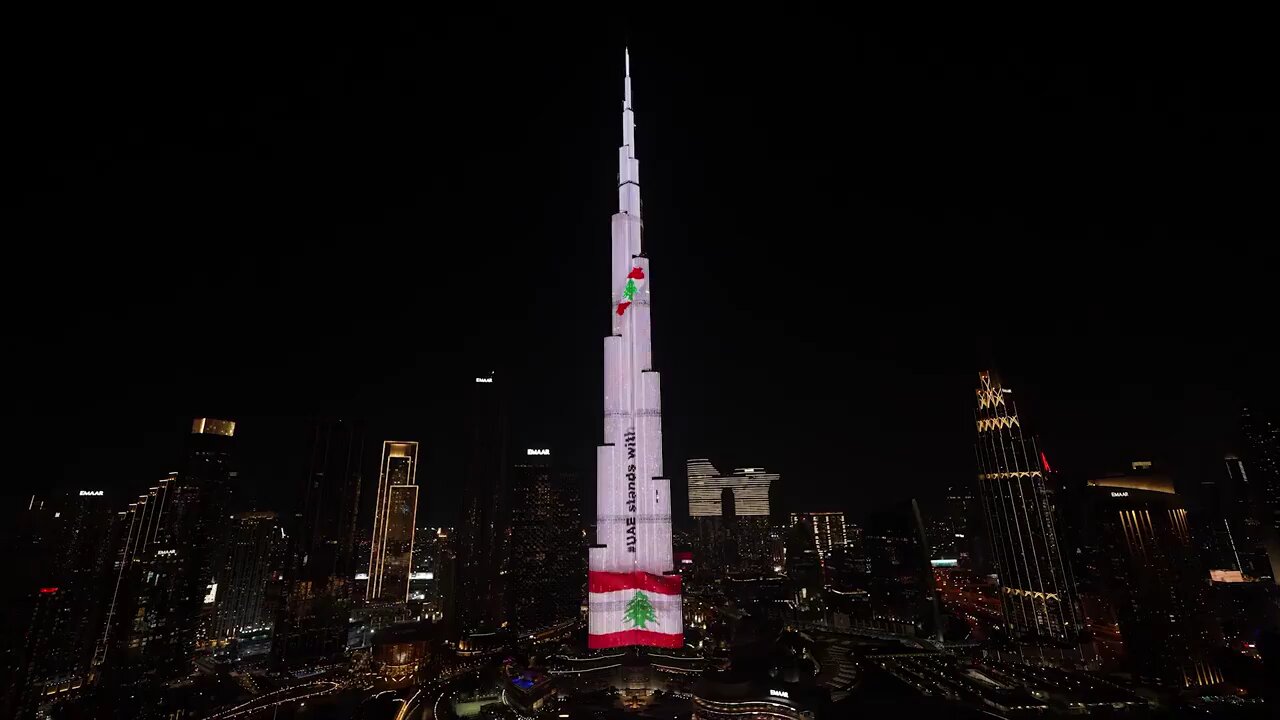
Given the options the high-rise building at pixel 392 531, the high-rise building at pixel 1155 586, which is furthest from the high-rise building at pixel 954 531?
the high-rise building at pixel 392 531

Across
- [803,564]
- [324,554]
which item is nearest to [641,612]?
[324,554]

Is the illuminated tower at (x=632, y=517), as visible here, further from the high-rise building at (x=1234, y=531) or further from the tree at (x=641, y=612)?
the high-rise building at (x=1234, y=531)

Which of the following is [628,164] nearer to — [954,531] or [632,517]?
[632,517]

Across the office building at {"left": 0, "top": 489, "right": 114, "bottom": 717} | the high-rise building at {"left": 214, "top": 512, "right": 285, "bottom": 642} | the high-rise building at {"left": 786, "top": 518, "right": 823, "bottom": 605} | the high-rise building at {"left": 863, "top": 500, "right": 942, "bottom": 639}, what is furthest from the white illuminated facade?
the office building at {"left": 0, "top": 489, "right": 114, "bottom": 717}

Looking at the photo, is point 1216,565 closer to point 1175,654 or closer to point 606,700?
point 1175,654

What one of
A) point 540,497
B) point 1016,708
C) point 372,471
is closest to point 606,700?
point 1016,708

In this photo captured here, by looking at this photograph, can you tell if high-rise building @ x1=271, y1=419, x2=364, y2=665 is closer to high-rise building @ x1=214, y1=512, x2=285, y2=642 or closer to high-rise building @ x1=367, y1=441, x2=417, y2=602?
high-rise building @ x1=214, y1=512, x2=285, y2=642

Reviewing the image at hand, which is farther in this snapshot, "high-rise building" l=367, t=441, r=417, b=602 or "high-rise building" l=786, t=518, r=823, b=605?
"high-rise building" l=367, t=441, r=417, b=602
